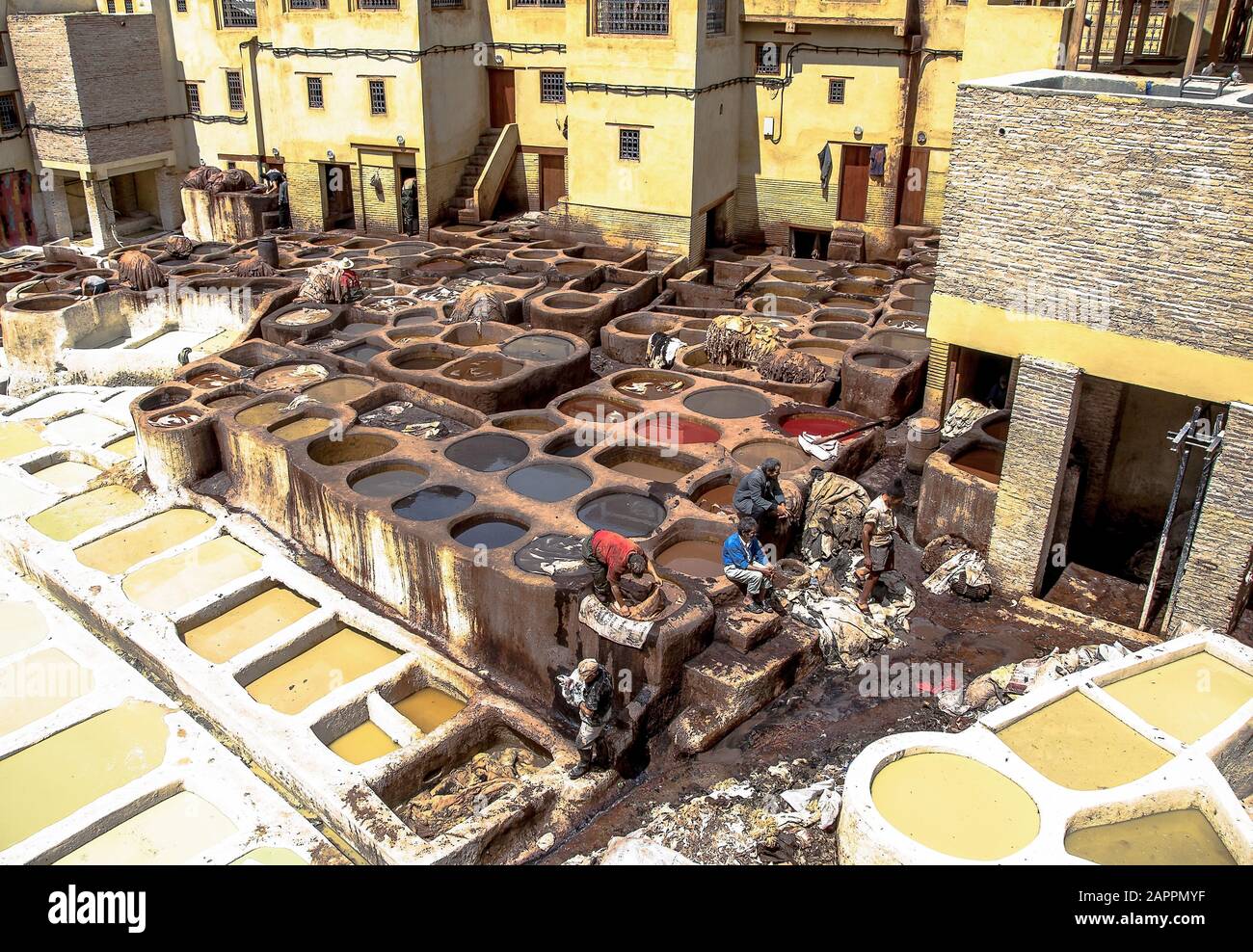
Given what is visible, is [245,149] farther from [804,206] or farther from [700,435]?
[700,435]

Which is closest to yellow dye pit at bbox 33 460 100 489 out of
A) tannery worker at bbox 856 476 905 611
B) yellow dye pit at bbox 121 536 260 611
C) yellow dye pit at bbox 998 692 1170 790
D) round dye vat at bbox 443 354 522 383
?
yellow dye pit at bbox 121 536 260 611

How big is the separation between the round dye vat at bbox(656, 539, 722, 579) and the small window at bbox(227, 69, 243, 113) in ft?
85.0

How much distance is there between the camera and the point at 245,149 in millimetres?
32656

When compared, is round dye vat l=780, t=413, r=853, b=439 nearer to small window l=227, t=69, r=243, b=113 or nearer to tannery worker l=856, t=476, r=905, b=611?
tannery worker l=856, t=476, r=905, b=611

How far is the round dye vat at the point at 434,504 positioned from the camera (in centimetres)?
1471

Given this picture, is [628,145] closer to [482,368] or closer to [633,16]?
[633,16]

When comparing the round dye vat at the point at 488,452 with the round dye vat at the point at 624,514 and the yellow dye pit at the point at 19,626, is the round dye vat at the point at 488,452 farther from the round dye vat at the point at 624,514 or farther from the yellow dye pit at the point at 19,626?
the yellow dye pit at the point at 19,626

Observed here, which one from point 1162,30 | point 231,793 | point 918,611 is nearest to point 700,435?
point 918,611

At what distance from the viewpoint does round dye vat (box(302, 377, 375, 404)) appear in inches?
733

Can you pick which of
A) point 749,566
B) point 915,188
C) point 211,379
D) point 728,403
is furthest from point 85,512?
point 915,188

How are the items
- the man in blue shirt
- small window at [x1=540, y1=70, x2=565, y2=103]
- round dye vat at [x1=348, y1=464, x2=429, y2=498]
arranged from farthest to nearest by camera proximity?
small window at [x1=540, y1=70, x2=565, y2=103] < round dye vat at [x1=348, y1=464, x2=429, y2=498] < the man in blue shirt

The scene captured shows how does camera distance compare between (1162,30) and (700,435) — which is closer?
(700,435)

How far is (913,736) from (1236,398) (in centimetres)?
588

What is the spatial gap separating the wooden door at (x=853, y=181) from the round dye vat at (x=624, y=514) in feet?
50.9
